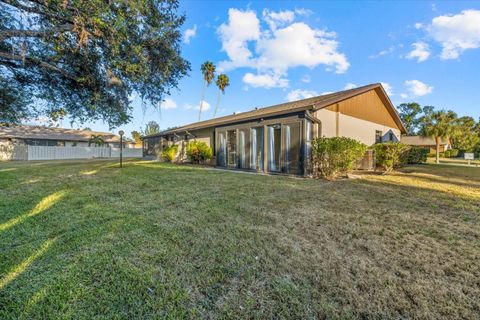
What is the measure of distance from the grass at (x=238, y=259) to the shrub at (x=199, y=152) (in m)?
10.4

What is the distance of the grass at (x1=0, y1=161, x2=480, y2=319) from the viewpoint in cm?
179

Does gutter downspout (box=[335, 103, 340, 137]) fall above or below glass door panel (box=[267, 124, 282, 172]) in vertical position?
above

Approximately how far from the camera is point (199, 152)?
51.0 ft

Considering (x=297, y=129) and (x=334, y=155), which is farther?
(x=297, y=129)

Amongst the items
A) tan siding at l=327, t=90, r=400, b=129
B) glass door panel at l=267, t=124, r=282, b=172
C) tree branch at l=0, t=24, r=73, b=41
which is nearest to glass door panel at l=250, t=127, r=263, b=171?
glass door panel at l=267, t=124, r=282, b=172

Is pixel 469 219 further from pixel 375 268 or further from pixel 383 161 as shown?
pixel 383 161

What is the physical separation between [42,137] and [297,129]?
3087 centimetres

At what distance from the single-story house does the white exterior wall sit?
28.4m

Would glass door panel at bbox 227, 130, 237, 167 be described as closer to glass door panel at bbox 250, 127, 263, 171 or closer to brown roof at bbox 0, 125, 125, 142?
glass door panel at bbox 250, 127, 263, 171

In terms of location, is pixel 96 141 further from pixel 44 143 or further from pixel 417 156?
pixel 417 156

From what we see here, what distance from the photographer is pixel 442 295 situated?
1.92 metres

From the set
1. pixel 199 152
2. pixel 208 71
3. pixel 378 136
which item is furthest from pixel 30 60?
pixel 208 71

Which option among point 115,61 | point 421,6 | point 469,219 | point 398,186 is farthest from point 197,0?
point 469,219

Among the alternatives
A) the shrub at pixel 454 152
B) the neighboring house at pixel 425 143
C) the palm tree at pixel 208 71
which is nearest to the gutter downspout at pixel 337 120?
the palm tree at pixel 208 71
